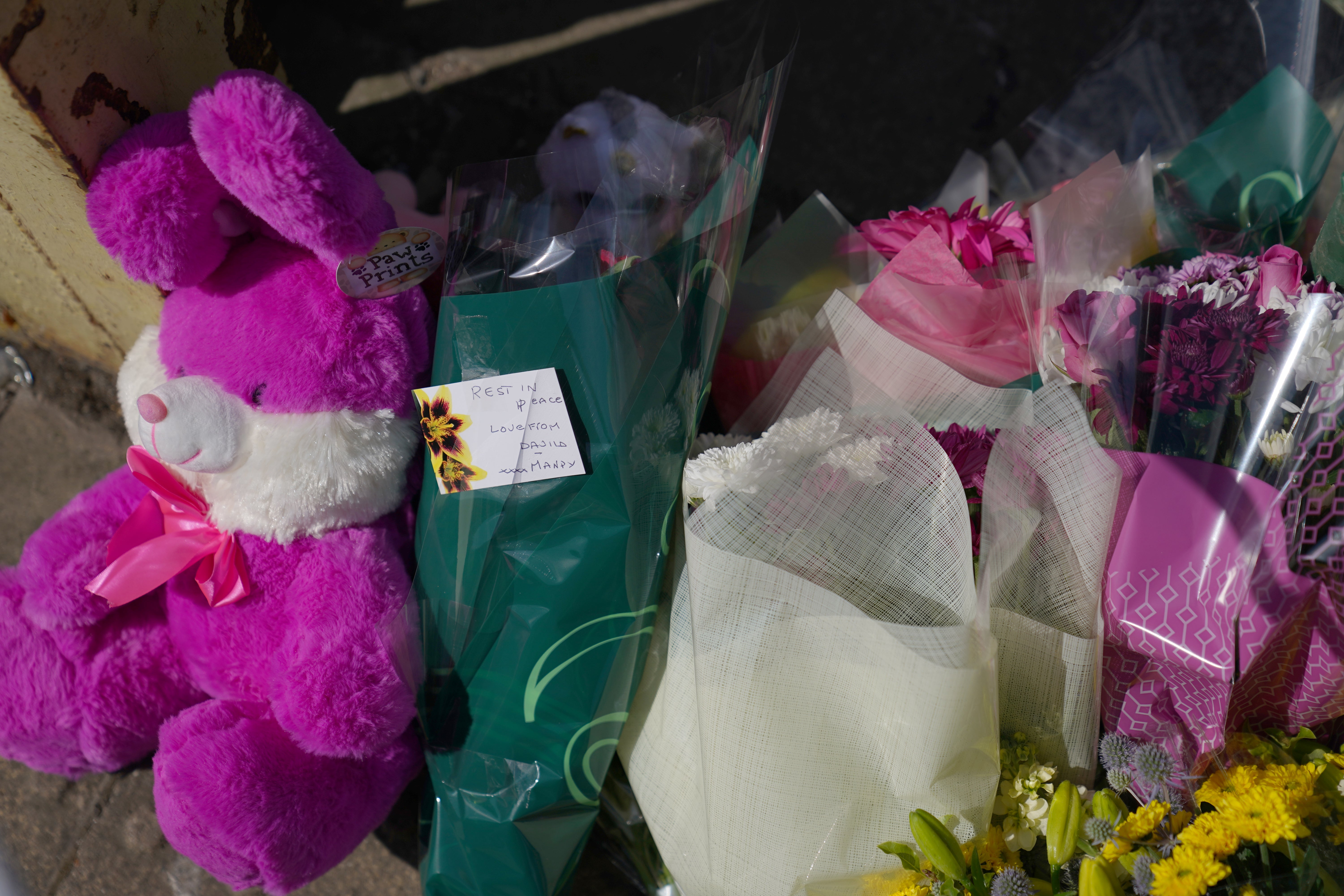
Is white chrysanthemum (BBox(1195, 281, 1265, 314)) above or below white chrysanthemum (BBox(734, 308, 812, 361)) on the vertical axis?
above

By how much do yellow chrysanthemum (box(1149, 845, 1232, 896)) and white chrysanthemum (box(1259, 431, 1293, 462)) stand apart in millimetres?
370

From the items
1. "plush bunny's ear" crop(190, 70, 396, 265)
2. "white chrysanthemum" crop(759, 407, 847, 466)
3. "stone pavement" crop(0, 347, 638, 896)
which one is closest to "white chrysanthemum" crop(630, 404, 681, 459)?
"white chrysanthemum" crop(759, 407, 847, 466)

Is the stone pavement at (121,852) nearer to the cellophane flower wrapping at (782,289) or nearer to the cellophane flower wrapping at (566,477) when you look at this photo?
the cellophane flower wrapping at (566,477)

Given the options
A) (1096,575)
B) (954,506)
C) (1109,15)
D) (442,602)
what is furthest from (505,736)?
(1109,15)

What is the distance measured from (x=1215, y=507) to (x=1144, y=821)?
0.98ft

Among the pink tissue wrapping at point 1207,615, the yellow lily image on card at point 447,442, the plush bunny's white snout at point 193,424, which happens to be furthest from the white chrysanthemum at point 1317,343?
the plush bunny's white snout at point 193,424

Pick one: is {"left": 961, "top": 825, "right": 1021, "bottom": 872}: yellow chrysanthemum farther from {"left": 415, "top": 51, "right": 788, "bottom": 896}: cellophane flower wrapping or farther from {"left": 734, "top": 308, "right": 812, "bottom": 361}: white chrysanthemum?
{"left": 734, "top": 308, "right": 812, "bottom": 361}: white chrysanthemum

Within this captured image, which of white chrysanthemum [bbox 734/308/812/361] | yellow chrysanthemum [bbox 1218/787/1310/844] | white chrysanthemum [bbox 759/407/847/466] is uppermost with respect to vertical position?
white chrysanthemum [bbox 759/407/847/466]

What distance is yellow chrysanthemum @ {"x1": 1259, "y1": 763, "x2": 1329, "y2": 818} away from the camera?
2.50 ft

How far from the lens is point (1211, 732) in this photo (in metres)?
0.86

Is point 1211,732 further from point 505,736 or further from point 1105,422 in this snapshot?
point 505,736

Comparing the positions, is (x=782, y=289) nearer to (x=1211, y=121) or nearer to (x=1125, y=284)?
(x=1125, y=284)

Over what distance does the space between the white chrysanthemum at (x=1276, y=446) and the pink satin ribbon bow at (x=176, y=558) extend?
3.64ft

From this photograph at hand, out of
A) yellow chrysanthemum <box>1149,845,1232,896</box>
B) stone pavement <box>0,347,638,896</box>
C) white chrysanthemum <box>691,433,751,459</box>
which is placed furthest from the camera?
stone pavement <box>0,347,638,896</box>
